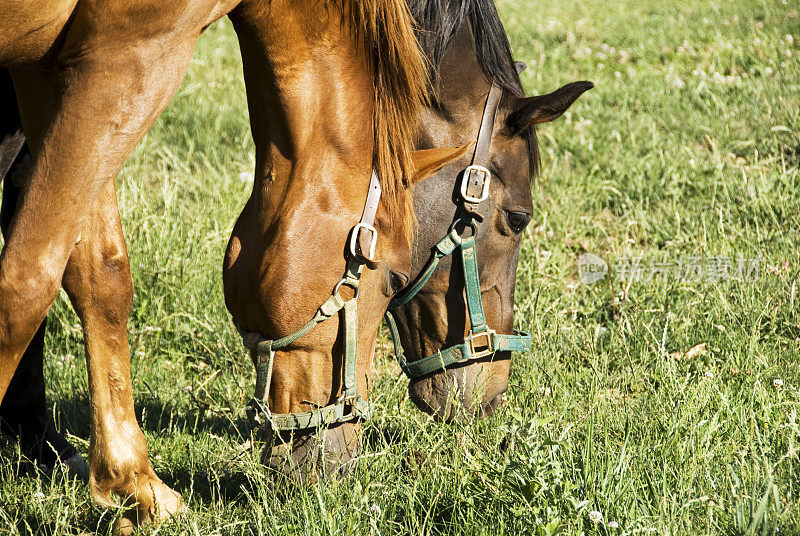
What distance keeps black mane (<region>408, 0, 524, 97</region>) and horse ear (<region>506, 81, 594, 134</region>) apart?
0.46 ft

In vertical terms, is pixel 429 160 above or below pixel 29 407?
above

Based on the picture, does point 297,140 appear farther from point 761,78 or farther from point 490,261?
point 761,78

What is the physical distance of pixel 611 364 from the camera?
339cm

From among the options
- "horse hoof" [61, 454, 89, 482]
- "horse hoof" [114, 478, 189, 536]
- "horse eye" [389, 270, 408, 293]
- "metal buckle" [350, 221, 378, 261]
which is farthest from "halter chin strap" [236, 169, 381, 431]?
"horse hoof" [61, 454, 89, 482]

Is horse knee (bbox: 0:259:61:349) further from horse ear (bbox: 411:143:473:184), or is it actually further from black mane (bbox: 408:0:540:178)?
black mane (bbox: 408:0:540:178)

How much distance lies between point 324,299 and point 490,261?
30.6 inches

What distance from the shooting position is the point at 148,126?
2084 millimetres

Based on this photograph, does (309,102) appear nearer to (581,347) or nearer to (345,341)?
(345,341)

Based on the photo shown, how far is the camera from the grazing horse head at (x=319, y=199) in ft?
7.40

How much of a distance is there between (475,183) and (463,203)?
0.08m

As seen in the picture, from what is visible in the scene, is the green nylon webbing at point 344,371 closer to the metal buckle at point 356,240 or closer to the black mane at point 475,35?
the metal buckle at point 356,240

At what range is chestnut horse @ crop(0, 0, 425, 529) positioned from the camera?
194 cm

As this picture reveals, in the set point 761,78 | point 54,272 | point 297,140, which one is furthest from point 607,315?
point 761,78

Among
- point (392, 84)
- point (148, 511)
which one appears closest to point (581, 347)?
point (392, 84)
